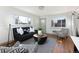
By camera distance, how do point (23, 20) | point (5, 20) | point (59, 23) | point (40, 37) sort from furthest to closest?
point (40, 37) < point (59, 23) < point (23, 20) < point (5, 20)

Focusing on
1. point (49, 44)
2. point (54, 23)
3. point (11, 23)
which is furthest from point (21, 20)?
point (49, 44)

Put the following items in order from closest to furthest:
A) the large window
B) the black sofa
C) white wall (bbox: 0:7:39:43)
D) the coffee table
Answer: white wall (bbox: 0:7:39:43)
the large window
the black sofa
the coffee table

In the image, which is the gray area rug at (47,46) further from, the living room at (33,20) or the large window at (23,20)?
the large window at (23,20)

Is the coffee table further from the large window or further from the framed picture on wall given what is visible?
the large window

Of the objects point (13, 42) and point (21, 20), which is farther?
point (13, 42)

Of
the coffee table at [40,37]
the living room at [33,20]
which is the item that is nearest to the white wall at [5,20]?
the living room at [33,20]

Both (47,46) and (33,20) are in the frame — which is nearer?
(33,20)

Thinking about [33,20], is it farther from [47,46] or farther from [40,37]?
[47,46]

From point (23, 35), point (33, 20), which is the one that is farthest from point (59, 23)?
point (23, 35)

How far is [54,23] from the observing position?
1.71m

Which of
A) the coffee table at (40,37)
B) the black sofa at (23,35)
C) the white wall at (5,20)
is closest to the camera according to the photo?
the white wall at (5,20)

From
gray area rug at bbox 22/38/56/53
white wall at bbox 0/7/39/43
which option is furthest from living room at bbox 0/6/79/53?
gray area rug at bbox 22/38/56/53
